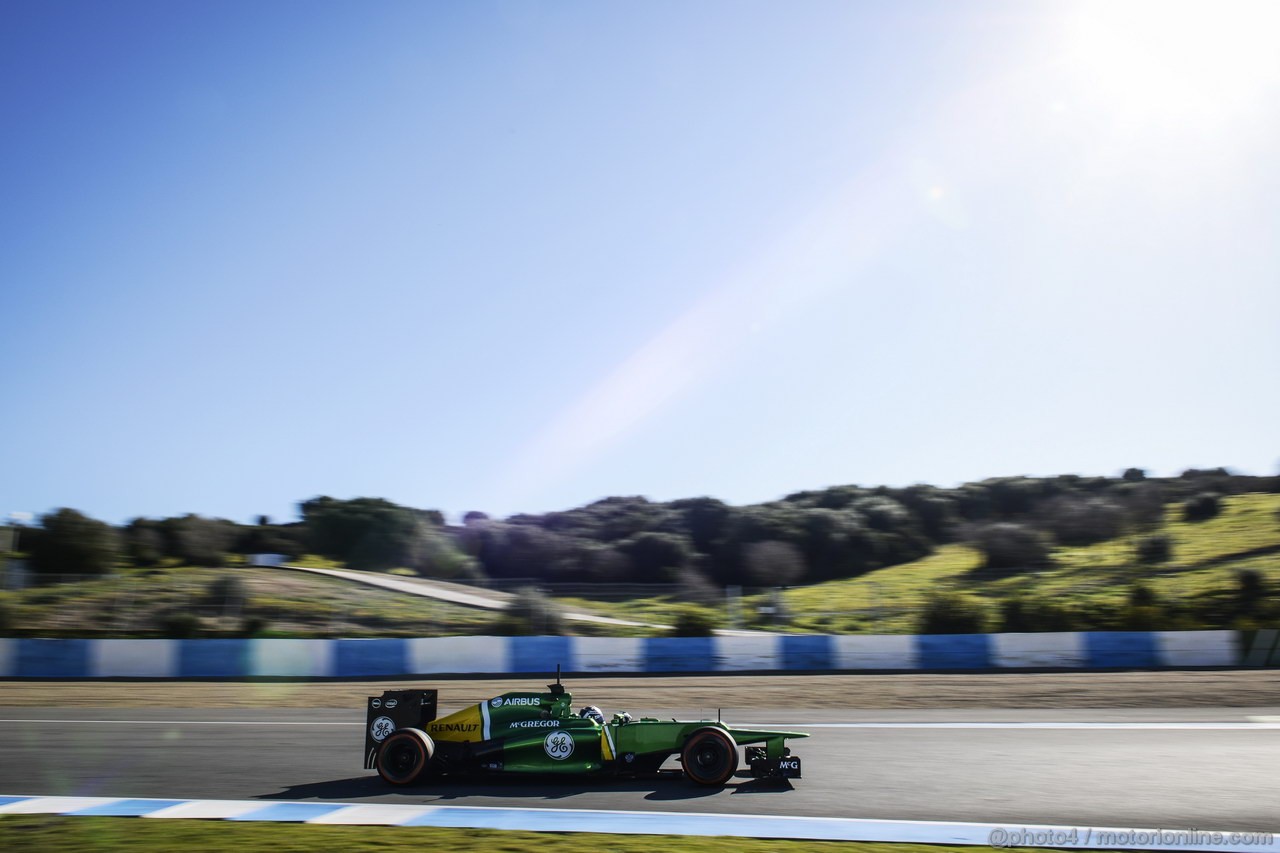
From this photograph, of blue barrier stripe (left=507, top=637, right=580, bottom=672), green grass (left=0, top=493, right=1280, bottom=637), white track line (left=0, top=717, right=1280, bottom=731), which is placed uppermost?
green grass (left=0, top=493, right=1280, bottom=637)

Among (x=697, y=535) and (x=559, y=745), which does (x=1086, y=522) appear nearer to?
(x=697, y=535)

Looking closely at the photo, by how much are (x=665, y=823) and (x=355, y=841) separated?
235 cm

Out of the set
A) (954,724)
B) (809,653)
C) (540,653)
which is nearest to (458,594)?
(540,653)

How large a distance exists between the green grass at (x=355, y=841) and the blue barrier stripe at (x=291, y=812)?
304mm

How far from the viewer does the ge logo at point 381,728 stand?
28.0 ft

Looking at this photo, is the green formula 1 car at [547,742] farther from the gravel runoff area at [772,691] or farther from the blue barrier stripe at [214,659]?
the blue barrier stripe at [214,659]

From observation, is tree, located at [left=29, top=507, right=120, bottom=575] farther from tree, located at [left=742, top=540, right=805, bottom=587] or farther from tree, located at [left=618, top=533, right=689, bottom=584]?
tree, located at [left=742, top=540, right=805, bottom=587]

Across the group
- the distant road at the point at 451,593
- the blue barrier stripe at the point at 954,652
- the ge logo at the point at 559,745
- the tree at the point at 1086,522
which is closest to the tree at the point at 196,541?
the distant road at the point at 451,593

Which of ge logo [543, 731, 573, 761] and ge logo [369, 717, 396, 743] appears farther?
ge logo [369, 717, 396, 743]

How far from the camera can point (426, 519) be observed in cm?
6175

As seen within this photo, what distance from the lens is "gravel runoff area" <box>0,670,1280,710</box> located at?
1720cm

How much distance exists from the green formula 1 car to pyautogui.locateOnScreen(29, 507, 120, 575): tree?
42.0m

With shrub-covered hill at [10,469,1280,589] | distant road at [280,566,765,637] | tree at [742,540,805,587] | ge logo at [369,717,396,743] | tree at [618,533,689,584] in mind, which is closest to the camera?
ge logo at [369,717,396,743]

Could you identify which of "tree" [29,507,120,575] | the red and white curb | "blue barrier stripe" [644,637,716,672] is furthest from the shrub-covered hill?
the red and white curb
